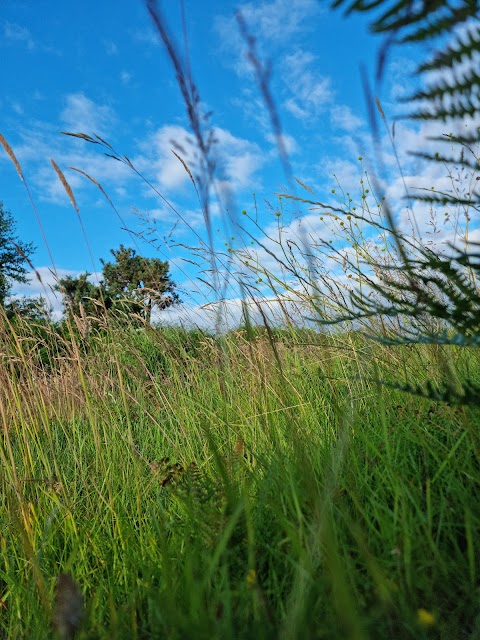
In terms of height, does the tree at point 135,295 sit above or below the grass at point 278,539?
above

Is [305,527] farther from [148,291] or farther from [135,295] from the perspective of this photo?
[135,295]

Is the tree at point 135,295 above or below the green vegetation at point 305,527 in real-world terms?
above

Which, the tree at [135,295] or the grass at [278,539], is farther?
the tree at [135,295]

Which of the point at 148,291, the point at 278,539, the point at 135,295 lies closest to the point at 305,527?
the point at 278,539

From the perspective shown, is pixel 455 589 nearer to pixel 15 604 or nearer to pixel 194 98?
pixel 15 604

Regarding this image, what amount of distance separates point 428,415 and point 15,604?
1508 mm

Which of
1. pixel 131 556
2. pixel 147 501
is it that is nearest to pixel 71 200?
pixel 147 501

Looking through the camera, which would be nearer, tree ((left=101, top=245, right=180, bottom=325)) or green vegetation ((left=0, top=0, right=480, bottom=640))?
green vegetation ((left=0, top=0, right=480, bottom=640))

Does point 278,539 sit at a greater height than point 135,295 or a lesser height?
lesser

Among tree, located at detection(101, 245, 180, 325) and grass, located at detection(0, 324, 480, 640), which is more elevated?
tree, located at detection(101, 245, 180, 325)

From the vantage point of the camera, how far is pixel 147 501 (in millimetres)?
1764

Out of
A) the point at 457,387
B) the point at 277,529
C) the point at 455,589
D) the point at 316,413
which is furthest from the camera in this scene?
the point at 316,413

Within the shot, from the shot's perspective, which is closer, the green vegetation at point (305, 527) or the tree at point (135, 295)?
the green vegetation at point (305, 527)

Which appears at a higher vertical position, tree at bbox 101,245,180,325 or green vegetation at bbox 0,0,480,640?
tree at bbox 101,245,180,325
